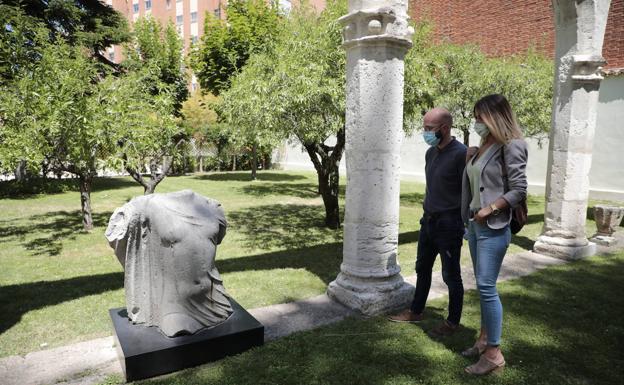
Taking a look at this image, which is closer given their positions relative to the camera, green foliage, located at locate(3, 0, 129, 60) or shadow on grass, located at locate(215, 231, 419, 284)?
shadow on grass, located at locate(215, 231, 419, 284)

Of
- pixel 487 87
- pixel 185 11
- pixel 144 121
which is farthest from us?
pixel 185 11

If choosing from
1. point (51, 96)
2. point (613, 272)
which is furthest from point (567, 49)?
point (51, 96)

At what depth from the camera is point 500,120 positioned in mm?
2938

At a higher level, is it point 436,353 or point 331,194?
point 331,194

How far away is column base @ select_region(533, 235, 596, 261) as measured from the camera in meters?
6.62

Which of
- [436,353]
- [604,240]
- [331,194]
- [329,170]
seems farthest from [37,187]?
[604,240]

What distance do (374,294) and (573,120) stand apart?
15.6 feet

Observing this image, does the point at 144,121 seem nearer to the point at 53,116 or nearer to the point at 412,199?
the point at 53,116

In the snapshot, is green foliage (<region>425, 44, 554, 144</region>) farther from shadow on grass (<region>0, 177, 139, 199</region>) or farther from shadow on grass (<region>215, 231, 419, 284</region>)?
shadow on grass (<region>0, 177, 139, 199</region>)

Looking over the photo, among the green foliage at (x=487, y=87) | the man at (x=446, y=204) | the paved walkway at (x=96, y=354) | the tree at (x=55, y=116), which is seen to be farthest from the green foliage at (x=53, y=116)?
the green foliage at (x=487, y=87)

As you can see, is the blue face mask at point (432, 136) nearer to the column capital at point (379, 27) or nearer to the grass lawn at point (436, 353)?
the column capital at point (379, 27)

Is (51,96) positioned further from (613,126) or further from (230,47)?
(613,126)

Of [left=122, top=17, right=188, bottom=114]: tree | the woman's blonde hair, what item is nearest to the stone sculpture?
the woman's blonde hair

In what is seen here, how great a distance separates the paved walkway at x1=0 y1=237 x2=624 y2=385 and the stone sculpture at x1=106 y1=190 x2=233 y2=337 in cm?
44
